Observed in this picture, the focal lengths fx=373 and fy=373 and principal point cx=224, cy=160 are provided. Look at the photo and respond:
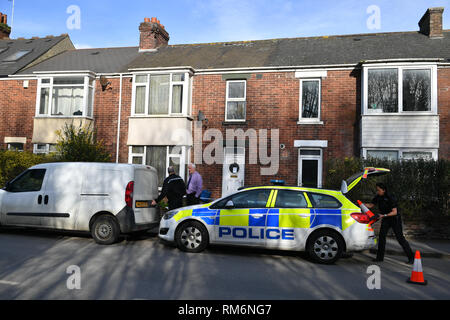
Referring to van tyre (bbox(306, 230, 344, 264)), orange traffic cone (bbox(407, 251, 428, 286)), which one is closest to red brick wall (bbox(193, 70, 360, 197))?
van tyre (bbox(306, 230, 344, 264))

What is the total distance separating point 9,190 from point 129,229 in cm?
352

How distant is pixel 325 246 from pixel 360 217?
2.92ft

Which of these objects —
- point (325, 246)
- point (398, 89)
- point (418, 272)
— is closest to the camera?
point (418, 272)

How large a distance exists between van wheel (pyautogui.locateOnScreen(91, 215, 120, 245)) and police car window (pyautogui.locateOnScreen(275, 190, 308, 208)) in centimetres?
370

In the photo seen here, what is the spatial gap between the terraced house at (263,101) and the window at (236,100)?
4 cm

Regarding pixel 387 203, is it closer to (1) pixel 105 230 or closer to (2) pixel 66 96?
(1) pixel 105 230

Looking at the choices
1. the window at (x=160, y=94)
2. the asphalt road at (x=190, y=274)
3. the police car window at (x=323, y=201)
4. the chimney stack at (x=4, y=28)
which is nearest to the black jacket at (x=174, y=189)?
the asphalt road at (x=190, y=274)

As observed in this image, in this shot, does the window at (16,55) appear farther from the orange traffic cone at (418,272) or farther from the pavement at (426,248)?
the orange traffic cone at (418,272)

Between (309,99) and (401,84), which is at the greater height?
(401,84)

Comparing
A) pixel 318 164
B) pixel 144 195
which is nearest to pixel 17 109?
pixel 144 195

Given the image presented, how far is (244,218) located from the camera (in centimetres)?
762

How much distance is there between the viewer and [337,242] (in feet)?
23.7

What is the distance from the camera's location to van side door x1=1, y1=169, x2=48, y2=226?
8.95m

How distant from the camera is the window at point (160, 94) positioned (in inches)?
625
